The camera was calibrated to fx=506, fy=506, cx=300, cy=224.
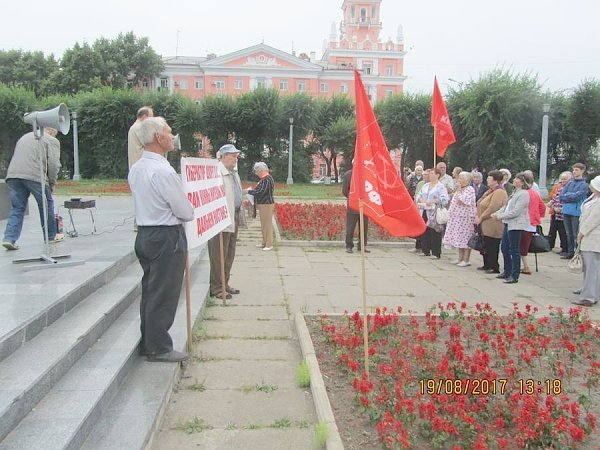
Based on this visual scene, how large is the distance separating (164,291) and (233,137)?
125ft

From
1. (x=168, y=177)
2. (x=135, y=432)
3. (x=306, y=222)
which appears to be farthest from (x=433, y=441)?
(x=306, y=222)

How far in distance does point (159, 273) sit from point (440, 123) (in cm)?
1037

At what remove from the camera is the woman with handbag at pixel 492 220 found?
8.55 m

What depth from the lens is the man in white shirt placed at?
12.4 feet

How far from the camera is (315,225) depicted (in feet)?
41.4

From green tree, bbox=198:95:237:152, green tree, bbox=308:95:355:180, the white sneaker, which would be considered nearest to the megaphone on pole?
the white sneaker

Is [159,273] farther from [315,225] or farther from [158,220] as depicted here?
[315,225]

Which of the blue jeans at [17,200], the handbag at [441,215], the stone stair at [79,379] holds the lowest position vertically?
the stone stair at [79,379]

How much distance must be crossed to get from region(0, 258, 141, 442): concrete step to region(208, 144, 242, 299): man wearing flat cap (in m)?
1.44

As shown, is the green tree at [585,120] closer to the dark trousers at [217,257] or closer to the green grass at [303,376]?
the dark trousers at [217,257]

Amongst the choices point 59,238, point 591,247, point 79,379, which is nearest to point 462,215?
point 591,247

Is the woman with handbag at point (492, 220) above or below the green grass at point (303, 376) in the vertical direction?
above

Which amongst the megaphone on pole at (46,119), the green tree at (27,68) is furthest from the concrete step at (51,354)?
the green tree at (27,68)

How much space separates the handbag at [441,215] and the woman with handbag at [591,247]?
9.30 ft
